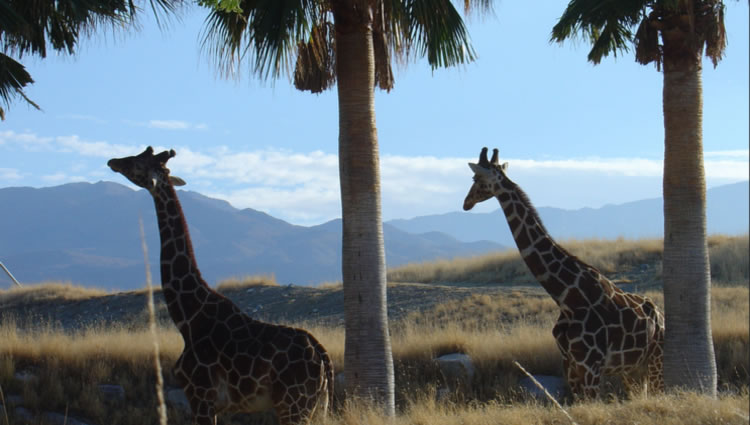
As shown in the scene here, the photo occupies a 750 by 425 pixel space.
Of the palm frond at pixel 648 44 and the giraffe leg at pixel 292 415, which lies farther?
the palm frond at pixel 648 44

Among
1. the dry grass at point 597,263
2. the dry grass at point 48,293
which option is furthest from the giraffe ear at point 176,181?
the dry grass at point 48,293

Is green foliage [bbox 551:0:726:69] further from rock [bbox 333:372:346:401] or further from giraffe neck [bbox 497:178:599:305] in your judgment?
rock [bbox 333:372:346:401]

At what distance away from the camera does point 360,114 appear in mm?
9523

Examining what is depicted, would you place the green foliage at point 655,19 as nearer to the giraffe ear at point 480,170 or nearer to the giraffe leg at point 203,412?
the giraffe ear at point 480,170

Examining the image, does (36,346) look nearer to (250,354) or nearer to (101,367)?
(101,367)

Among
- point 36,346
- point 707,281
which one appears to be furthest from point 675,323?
point 36,346

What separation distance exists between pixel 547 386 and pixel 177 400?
5.83m

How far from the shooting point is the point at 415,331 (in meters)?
15.6

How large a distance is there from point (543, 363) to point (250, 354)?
6261 millimetres

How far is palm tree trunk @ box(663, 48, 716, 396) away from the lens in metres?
9.59

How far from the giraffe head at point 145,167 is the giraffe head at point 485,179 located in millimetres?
3891

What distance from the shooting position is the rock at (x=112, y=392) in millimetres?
12086

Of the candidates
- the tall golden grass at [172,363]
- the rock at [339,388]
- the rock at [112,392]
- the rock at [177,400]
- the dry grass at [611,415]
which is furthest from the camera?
the rock at [112,392]

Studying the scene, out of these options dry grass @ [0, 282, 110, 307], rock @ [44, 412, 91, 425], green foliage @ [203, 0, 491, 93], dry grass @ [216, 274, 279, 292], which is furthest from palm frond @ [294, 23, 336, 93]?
dry grass @ [0, 282, 110, 307]
